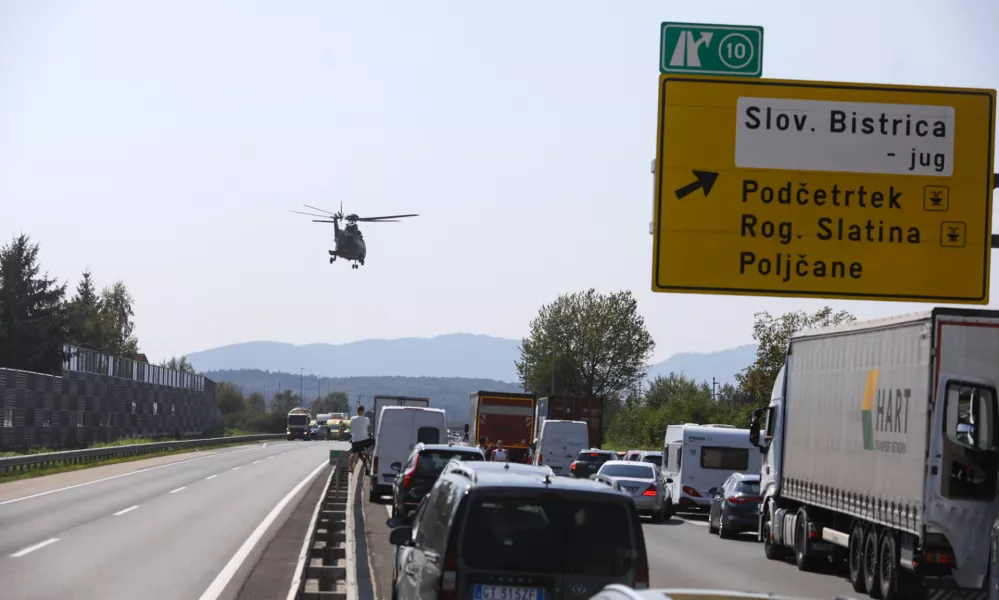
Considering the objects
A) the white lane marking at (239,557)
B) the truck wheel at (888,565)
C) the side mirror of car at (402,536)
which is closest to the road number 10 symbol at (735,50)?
the truck wheel at (888,565)

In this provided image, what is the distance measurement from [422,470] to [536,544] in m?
16.4

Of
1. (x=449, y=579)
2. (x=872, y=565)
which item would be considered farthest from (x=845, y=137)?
(x=449, y=579)

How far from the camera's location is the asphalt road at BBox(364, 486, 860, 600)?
56.7ft

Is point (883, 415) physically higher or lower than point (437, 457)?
higher

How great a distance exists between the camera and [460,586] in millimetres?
8039

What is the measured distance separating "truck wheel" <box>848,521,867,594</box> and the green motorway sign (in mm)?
6899

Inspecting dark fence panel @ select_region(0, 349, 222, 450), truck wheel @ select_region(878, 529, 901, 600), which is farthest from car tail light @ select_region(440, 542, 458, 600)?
dark fence panel @ select_region(0, 349, 222, 450)

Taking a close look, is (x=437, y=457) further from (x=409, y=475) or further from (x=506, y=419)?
(x=506, y=419)

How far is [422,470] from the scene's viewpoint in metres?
24.3

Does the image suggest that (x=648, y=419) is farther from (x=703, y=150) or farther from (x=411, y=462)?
(x=703, y=150)

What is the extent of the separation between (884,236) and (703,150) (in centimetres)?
225

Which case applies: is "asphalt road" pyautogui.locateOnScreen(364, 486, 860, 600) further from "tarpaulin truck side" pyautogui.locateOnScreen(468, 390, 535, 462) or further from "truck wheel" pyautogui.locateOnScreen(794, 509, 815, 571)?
"tarpaulin truck side" pyautogui.locateOnScreen(468, 390, 535, 462)

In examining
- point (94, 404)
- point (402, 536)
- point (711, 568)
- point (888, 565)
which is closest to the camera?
point (402, 536)

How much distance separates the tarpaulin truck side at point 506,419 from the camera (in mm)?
50344
